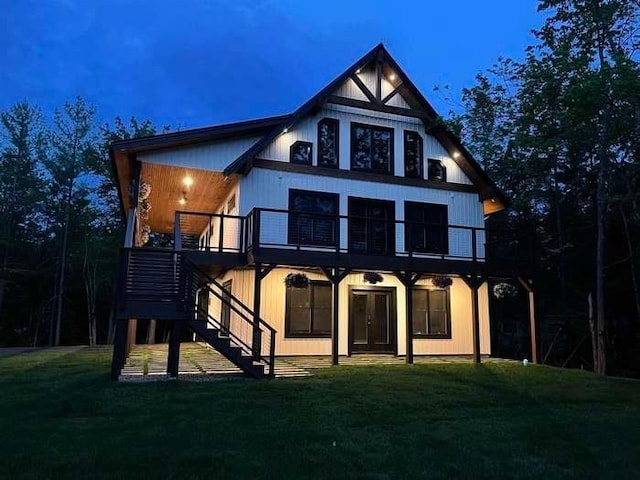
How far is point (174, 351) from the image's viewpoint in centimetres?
1001

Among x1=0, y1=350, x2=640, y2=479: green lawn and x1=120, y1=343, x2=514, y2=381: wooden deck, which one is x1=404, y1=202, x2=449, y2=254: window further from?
x1=0, y1=350, x2=640, y2=479: green lawn

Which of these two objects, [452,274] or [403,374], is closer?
[403,374]

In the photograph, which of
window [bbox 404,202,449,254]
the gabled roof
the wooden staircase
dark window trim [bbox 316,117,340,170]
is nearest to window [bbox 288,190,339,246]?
dark window trim [bbox 316,117,340,170]

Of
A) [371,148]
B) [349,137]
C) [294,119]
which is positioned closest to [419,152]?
[371,148]

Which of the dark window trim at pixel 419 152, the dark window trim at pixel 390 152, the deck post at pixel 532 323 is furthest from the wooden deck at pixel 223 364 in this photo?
the dark window trim at pixel 419 152

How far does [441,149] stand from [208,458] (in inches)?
526

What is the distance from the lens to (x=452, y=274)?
1426 centimetres

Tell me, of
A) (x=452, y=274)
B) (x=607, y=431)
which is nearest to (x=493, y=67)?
(x=452, y=274)

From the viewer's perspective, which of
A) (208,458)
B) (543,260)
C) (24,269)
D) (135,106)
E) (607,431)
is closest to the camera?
(208,458)

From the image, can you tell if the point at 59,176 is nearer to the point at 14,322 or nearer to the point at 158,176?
the point at 14,322

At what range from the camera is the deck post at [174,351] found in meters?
9.90

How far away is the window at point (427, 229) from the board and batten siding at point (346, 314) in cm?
105

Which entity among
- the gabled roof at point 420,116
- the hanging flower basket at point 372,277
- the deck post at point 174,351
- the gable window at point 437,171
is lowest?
the deck post at point 174,351

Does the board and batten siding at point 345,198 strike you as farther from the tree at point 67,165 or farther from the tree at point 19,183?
the tree at point 19,183
